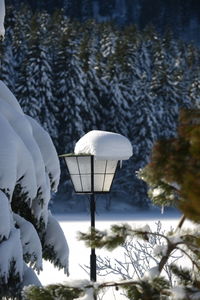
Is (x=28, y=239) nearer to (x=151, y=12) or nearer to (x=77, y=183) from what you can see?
(x=77, y=183)

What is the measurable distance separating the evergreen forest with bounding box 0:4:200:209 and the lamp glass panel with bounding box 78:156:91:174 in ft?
→ 106

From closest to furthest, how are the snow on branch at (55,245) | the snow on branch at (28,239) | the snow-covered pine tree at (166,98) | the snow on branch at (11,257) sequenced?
the snow on branch at (11,257), the snow on branch at (28,239), the snow on branch at (55,245), the snow-covered pine tree at (166,98)

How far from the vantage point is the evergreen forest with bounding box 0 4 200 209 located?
38.4m

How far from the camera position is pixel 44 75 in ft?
125

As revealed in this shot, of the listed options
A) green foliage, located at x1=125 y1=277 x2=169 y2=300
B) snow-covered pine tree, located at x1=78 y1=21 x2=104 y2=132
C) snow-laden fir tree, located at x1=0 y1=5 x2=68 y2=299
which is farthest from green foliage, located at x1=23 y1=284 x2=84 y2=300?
snow-covered pine tree, located at x1=78 y1=21 x2=104 y2=132

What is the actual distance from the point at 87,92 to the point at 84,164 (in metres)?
35.8

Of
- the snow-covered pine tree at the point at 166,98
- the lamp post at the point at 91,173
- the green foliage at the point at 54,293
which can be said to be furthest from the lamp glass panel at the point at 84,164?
the snow-covered pine tree at the point at 166,98

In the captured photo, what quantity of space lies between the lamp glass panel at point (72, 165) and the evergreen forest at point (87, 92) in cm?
3210

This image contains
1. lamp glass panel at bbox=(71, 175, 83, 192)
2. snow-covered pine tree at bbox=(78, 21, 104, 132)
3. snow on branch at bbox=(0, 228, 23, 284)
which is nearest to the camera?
snow on branch at bbox=(0, 228, 23, 284)

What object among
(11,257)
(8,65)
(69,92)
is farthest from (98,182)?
(8,65)

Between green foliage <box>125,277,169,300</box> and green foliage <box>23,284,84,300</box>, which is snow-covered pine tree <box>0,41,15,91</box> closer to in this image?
green foliage <box>23,284,84,300</box>

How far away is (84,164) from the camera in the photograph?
5.39 m

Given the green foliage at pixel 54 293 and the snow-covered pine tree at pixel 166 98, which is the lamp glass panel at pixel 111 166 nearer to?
the green foliage at pixel 54 293

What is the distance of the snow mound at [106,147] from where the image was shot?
5371mm
